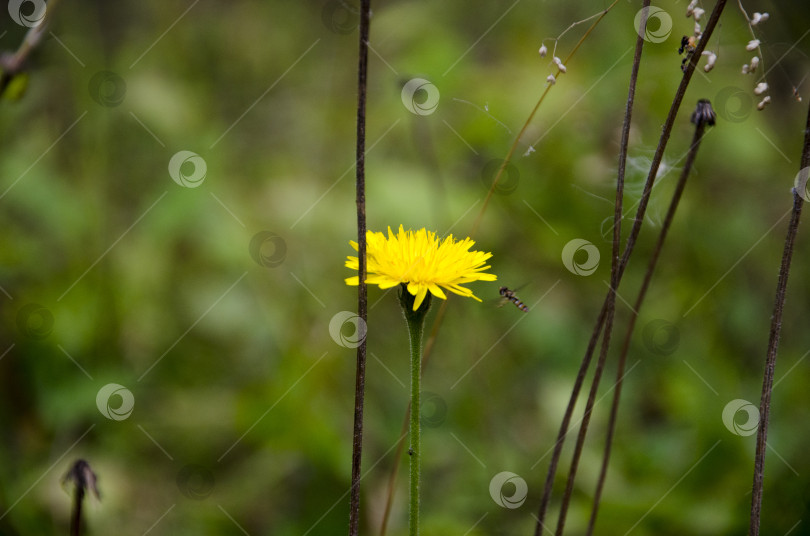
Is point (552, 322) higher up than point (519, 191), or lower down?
lower down

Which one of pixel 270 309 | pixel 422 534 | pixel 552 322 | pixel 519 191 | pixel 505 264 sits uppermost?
pixel 519 191

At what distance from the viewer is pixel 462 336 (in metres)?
2.11

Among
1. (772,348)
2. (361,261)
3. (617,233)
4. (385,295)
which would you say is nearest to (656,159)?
(617,233)

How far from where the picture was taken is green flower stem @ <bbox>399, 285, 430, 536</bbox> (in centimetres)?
85

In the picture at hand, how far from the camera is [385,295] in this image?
88.0 inches

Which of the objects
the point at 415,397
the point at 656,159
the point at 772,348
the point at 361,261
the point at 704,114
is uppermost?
the point at 704,114

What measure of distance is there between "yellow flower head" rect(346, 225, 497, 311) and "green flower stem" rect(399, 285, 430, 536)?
24 millimetres

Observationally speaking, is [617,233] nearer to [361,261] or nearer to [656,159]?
[656,159]

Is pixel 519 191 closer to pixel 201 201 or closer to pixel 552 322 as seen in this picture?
pixel 552 322

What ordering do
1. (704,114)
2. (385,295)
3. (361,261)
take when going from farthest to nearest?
(385,295), (704,114), (361,261)

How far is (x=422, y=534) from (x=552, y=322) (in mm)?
869

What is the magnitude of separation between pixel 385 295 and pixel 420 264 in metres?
1.37

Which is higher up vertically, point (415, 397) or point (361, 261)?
point (361, 261)

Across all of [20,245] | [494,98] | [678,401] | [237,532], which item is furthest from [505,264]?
[20,245]
